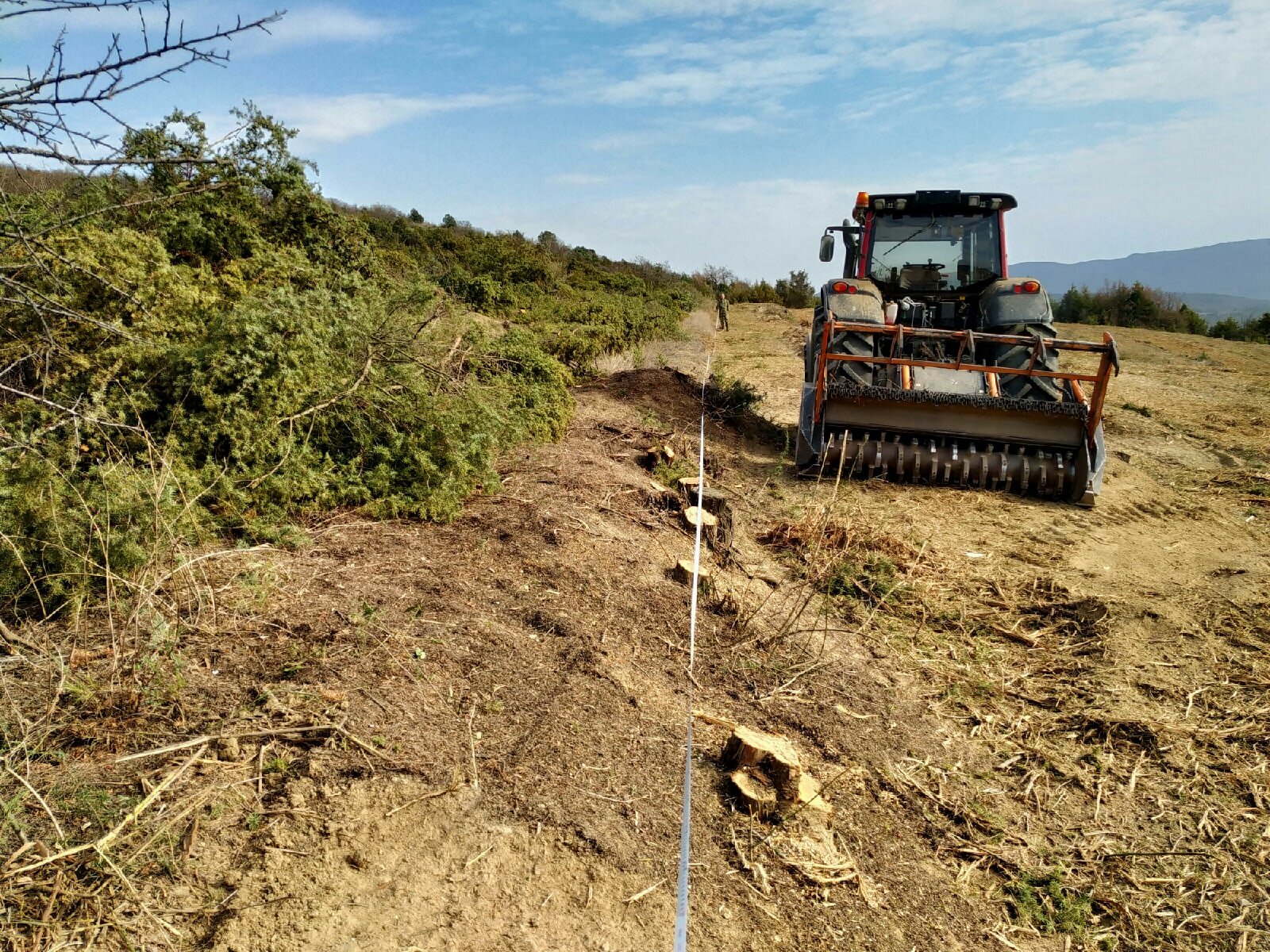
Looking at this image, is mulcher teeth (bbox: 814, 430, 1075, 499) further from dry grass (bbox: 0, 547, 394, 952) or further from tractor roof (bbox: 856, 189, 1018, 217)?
dry grass (bbox: 0, 547, 394, 952)

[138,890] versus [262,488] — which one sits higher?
[262,488]

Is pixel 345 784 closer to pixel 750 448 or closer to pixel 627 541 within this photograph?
pixel 627 541

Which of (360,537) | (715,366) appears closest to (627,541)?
(360,537)

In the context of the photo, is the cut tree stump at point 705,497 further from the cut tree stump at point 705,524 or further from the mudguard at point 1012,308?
the mudguard at point 1012,308

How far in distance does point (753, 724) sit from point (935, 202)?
6.95 metres

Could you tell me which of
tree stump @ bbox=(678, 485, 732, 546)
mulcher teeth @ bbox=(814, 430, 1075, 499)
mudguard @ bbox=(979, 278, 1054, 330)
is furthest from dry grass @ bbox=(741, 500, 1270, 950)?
mudguard @ bbox=(979, 278, 1054, 330)

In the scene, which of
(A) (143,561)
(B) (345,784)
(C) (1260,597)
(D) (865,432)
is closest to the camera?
(B) (345,784)

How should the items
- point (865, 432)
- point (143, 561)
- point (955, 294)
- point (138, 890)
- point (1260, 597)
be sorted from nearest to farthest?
point (138, 890) → point (143, 561) → point (1260, 597) → point (865, 432) → point (955, 294)

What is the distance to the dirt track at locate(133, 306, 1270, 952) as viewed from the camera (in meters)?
2.43

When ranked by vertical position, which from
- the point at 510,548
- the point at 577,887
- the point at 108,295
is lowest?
the point at 577,887

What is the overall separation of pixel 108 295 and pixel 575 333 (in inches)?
263

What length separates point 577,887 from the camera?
8.06 ft

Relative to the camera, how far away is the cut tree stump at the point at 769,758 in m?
2.98

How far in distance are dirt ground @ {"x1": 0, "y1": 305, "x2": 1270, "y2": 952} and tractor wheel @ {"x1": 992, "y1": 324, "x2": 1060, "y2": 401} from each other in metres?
1.72
